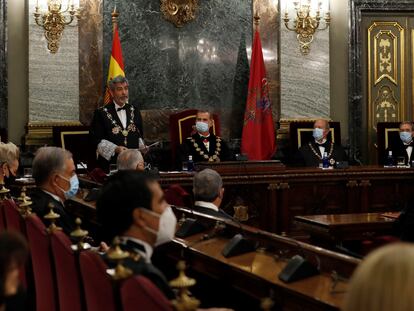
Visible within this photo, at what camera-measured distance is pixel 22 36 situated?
9742mm

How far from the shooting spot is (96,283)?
2.76 metres

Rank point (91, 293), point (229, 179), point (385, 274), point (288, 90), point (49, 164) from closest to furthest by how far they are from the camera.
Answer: point (385, 274), point (91, 293), point (49, 164), point (229, 179), point (288, 90)

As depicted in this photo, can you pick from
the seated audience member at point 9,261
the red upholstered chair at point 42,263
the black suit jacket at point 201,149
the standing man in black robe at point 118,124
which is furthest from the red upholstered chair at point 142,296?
the black suit jacket at point 201,149

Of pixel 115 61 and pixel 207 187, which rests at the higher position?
pixel 115 61

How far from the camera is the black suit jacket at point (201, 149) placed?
902 cm

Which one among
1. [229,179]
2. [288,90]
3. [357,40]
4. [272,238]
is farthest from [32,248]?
[357,40]

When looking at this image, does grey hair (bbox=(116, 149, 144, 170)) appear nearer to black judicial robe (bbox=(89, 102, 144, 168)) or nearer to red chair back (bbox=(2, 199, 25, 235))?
red chair back (bbox=(2, 199, 25, 235))

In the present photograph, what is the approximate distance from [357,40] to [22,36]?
14.1ft

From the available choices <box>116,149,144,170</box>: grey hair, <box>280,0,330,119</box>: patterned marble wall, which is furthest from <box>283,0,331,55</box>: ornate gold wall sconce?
<box>116,149,144,170</box>: grey hair

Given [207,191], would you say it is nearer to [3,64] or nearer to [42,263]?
[42,263]

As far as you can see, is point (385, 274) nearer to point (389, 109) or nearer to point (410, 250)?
point (410, 250)

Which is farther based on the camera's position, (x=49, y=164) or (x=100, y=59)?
(x=100, y=59)

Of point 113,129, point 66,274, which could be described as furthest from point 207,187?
point 113,129

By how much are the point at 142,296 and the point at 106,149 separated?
5902 mm
